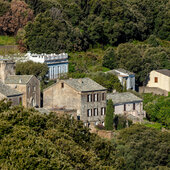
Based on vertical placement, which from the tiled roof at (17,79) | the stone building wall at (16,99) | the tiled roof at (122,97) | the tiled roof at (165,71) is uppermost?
the tiled roof at (17,79)

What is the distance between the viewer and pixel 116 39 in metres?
103

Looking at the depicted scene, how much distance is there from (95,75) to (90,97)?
1174cm

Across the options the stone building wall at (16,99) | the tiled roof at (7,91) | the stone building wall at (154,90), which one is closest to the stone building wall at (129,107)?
the stone building wall at (16,99)

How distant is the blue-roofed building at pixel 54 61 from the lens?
7900cm

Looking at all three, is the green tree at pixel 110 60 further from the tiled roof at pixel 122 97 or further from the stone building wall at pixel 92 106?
the stone building wall at pixel 92 106

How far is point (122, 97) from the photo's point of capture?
71.9 m

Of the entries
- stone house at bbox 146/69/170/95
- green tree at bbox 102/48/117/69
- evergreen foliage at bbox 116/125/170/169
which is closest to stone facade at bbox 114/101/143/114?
evergreen foliage at bbox 116/125/170/169

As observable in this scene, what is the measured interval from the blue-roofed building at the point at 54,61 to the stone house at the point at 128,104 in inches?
424

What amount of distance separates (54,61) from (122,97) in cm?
1322

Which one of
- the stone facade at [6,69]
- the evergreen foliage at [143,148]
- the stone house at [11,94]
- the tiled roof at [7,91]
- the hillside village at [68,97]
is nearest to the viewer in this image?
the evergreen foliage at [143,148]

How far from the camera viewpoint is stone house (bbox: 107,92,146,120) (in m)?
70.4

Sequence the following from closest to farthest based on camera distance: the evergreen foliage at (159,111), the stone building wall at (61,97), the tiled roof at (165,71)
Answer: the stone building wall at (61,97) < the evergreen foliage at (159,111) < the tiled roof at (165,71)

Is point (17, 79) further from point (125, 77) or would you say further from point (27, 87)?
point (125, 77)

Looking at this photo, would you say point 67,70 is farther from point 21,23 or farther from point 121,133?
point 121,133
